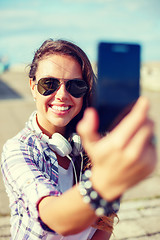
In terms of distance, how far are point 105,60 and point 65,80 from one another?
718 millimetres

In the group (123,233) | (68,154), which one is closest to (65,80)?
(68,154)

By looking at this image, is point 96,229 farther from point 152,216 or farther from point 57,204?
point 152,216

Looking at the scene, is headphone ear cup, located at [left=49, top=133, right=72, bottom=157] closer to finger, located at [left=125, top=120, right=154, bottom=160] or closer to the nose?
the nose

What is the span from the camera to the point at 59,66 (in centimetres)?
169

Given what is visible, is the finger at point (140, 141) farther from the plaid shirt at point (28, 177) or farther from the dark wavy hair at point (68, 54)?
the dark wavy hair at point (68, 54)

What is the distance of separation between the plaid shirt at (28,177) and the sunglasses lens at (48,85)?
25cm

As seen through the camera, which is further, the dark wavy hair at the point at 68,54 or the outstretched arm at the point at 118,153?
the dark wavy hair at the point at 68,54

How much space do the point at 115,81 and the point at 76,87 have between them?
2.47ft

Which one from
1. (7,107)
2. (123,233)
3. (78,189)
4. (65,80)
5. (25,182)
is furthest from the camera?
(7,107)

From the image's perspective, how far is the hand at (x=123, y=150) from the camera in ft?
2.40

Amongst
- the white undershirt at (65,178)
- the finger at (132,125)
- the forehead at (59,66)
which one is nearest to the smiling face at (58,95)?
the forehead at (59,66)

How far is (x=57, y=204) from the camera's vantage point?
98 centimetres

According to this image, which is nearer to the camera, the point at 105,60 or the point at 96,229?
the point at 105,60

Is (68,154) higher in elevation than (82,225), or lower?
lower
